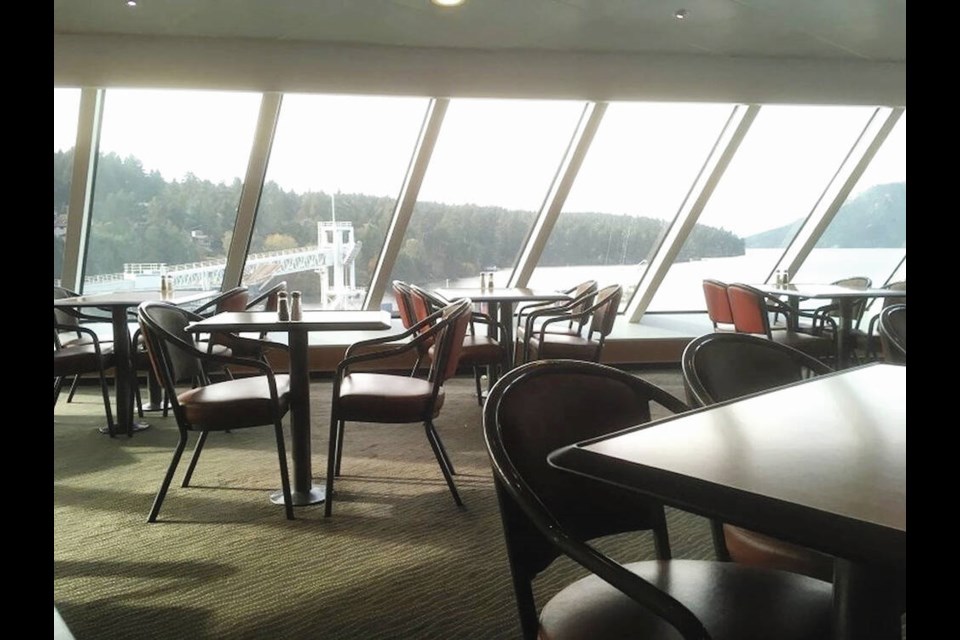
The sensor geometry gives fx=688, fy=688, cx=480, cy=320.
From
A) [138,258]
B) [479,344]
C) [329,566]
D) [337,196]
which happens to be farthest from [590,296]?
[138,258]

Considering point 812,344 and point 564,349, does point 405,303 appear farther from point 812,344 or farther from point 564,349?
point 812,344

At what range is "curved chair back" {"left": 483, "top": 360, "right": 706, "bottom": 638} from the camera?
1213 mm

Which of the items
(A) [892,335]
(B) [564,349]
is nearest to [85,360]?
(B) [564,349]

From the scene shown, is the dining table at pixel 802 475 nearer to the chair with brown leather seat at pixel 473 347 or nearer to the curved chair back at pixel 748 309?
the chair with brown leather seat at pixel 473 347

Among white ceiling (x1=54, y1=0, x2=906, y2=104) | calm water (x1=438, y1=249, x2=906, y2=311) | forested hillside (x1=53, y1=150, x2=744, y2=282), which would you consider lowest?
calm water (x1=438, y1=249, x2=906, y2=311)

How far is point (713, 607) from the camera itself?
3.92 ft

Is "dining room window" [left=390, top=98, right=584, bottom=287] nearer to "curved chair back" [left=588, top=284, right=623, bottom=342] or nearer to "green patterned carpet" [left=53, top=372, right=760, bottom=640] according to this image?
"curved chair back" [left=588, top=284, right=623, bottom=342]

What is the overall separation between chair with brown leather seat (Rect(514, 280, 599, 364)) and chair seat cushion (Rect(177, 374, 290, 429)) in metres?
2.19

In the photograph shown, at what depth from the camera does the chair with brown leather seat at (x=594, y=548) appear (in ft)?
3.65

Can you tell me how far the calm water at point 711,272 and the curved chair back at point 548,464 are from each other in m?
5.18

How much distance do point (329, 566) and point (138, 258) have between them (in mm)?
4432

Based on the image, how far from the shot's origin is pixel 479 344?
461cm

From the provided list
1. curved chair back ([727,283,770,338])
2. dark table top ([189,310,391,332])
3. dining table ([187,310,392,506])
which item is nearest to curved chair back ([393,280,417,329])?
dark table top ([189,310,391,332])
